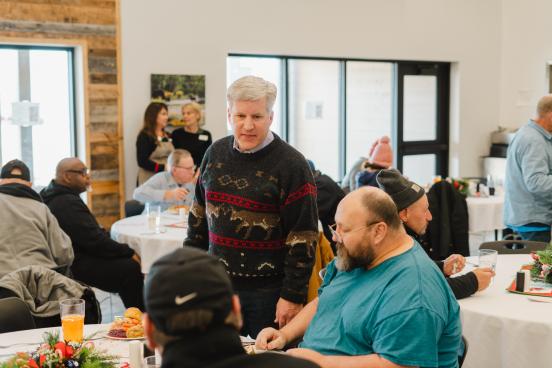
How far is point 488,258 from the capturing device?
352 centimetres

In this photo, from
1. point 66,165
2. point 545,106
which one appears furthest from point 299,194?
point 545,106

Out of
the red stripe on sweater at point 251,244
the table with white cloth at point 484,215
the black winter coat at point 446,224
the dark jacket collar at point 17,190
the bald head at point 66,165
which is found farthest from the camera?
the table with white cloth at point 484,215

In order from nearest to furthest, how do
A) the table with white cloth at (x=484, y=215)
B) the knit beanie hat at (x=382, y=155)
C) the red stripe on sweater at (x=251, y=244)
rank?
the red stripe on sweater at (x=251, y=244) < the knit beanie hat at (x=382, y=155) < the table with white cloth at (x=484, y=215)

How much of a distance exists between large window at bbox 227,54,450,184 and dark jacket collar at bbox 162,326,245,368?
807cm

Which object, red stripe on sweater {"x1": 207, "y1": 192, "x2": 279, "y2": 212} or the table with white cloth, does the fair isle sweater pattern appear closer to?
red stripe on sweater {"x1": 207, "y1": 192, "x2": 279, "y2": 212}

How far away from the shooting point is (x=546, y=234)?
546cm

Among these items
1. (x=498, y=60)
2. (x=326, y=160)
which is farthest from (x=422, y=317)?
(x=498, y=60)

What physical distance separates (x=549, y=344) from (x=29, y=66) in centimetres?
650

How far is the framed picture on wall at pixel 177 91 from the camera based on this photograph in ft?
27.7

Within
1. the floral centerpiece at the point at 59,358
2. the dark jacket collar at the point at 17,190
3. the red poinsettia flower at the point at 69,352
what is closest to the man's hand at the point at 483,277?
the floral centerpiece at the point at 59,358

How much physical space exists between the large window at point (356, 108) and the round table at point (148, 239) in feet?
13.1

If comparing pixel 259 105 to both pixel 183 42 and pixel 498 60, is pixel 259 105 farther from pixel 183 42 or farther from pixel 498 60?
pixel 498 60

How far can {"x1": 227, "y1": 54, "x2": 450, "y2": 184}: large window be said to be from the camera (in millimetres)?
9617

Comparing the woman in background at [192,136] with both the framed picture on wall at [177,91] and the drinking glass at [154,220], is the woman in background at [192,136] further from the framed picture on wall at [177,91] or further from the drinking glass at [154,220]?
the drinking glass at [154,220]
